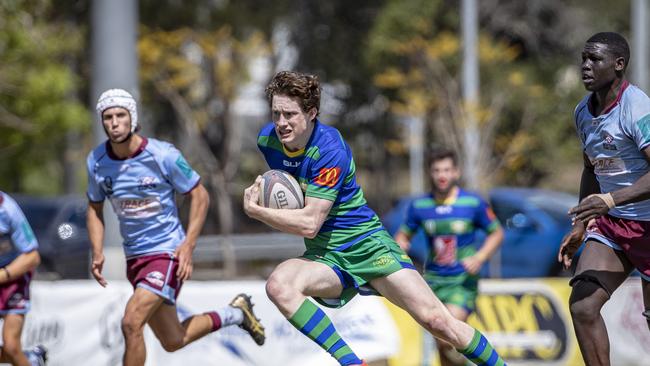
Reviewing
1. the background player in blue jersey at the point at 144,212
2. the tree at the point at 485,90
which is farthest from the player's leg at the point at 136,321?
the tree at the point at 485,90

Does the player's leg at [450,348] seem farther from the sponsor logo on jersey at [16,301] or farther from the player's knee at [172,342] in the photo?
the sponsor logo on jersey at [16,301]

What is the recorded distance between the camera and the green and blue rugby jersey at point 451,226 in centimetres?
903

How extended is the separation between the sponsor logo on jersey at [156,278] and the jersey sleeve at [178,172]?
0.63m

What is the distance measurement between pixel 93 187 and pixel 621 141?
12.5ft

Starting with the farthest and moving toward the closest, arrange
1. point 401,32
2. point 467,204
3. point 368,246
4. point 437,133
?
→ point 437,133
point 401,32
point 467,204
point 368,246

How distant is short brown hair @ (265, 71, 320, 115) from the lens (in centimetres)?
626

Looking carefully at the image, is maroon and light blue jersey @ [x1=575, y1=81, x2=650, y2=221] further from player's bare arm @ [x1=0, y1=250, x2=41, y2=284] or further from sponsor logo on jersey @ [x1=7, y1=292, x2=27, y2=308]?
sponsor logo on jersey @ [x1=7, y1=292, x2=27, y2=308]

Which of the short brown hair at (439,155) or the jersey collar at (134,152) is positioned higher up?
the jersey collar at (134,152)

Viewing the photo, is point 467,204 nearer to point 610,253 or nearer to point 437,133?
point 610,253

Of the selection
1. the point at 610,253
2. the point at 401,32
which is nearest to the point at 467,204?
the point at 610,253

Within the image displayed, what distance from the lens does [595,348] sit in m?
6.24

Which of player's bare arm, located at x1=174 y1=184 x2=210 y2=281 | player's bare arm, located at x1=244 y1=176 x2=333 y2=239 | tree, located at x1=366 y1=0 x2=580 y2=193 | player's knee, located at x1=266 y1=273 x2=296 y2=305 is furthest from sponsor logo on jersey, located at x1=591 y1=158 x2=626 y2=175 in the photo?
tree, located at x1=366 y1=0 x2=580 y2=193

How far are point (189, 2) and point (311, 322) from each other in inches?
851

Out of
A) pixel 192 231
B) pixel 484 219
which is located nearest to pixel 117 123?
pixel 192 231
